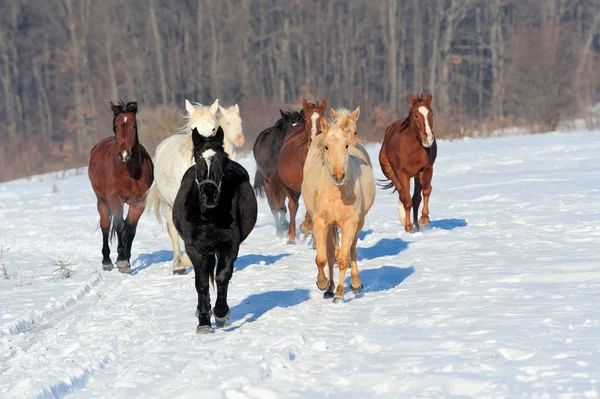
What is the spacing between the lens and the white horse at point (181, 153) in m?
10.2

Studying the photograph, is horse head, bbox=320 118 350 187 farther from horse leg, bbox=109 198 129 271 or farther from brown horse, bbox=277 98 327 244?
horse leg, bbox=109 198 129 271

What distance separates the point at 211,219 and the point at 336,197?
1428 mm

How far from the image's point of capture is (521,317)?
22.1ft

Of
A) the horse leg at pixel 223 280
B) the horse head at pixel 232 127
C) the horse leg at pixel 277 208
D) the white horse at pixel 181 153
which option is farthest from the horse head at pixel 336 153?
the horse leg at pixel 277 208

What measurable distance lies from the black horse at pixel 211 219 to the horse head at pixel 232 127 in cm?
363

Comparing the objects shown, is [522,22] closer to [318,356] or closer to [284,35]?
[284,35]

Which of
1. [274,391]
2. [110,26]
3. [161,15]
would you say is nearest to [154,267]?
[274,391]

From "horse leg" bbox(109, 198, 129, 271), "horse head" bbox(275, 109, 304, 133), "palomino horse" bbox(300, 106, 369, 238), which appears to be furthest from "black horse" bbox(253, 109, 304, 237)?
"palomino horse" bbox(300, 106, 369, 238)

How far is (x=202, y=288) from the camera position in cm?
733

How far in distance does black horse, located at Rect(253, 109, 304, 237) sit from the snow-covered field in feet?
1.35

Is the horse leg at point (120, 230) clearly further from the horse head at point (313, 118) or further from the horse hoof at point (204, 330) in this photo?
the horse hoof at point (204, 330)

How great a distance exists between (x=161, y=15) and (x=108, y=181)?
145 ft

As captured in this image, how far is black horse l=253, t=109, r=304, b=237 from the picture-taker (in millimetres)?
13938

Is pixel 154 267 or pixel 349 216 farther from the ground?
pixel 349 216
